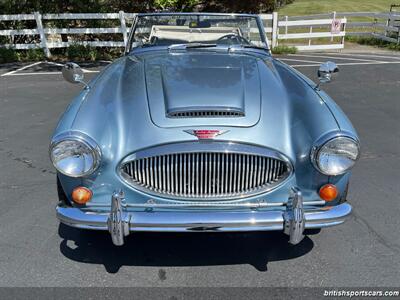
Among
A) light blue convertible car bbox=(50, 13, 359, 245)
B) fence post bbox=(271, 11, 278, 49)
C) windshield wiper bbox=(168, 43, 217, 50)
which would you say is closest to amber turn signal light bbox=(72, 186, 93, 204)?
light blue convertible car bbox=(50, 13, 359, 245)

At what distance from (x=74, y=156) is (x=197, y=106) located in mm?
813

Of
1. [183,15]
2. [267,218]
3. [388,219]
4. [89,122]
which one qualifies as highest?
[183,15]

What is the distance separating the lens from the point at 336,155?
2.46 meters

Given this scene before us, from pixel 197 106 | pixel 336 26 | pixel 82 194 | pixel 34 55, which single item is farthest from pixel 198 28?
pixel 336 26

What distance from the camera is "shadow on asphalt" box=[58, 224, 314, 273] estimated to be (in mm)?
2822

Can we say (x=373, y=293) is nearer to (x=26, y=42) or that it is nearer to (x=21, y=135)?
(x=21, y=135)

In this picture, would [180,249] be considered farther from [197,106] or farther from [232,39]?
[232,39]

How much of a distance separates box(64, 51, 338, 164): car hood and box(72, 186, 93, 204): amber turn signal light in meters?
0.26

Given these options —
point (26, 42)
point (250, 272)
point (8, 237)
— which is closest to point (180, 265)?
point (250, 272)

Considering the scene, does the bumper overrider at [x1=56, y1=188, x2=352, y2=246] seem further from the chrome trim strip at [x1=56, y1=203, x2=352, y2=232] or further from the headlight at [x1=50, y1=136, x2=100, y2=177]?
the headlight at [x1=50, y1=136, x2=100, y2=177]

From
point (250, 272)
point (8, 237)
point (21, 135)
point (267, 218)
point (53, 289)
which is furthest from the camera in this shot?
point (21, 135)

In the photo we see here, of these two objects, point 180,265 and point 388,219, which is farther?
point 388,219

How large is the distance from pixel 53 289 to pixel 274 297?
1.38 m

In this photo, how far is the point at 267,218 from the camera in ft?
7.75
